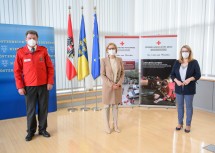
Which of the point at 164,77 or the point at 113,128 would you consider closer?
the point at 113,128

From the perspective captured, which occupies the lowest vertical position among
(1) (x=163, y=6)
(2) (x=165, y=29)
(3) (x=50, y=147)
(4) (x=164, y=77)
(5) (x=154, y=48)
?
(3) (x=50, y=147)

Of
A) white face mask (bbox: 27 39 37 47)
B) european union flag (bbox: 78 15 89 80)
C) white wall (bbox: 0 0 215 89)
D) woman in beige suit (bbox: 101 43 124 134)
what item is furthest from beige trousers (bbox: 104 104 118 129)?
white wall (bbox: 0 0 215 89)

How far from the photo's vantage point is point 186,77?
11.2ft

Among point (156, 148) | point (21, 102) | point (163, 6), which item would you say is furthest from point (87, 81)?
point (156, 148)

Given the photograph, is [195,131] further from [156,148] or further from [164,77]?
[164,77]

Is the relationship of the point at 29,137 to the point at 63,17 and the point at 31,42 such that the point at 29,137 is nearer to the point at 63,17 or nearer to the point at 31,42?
the point at 31,42

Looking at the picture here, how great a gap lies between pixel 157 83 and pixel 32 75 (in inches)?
117

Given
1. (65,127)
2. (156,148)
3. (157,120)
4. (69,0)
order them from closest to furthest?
(156,148) → (65,127) → (157,120) → (69,0)

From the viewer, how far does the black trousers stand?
3.22 metres

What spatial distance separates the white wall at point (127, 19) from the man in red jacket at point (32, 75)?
2344 millimetres

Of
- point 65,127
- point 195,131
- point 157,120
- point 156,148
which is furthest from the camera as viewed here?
point 157,120

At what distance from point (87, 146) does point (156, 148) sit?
3.24 ft

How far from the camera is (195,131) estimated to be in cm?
359

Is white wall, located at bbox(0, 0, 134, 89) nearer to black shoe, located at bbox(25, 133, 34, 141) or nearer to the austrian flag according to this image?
the austrian flag
